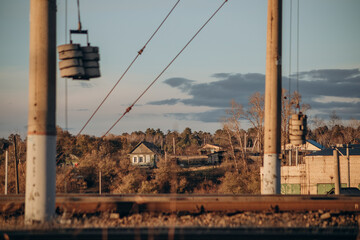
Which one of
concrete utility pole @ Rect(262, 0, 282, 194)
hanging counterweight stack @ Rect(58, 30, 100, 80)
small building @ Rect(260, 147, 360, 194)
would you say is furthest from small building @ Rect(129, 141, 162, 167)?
hanging counterweight stack @ Rect(58, 30, 100, 80)

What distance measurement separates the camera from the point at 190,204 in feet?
30.7

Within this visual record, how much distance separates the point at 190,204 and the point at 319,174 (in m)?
43.6

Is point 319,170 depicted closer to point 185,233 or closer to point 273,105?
point 273,105

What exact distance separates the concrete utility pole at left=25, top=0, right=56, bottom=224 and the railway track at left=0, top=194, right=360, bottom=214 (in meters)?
0.96

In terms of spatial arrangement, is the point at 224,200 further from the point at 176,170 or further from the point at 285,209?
the point at 176,170

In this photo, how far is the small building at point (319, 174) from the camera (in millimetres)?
47562

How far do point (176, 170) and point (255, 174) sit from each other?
45.6ft

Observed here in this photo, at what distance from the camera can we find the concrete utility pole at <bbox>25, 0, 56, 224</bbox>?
8.15 meters

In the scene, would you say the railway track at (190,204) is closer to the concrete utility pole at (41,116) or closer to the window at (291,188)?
the concrete utility pole at (41,116)

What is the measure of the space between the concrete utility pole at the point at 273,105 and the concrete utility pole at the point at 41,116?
6.05 m

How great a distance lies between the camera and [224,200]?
9523 mm

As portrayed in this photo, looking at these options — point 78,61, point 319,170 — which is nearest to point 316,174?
point 319,170

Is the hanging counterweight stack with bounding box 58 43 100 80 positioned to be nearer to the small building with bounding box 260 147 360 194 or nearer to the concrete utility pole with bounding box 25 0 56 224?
the concrete utility pole with bounding box 25 0 56 224

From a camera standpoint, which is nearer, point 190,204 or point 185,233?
point 185,233
